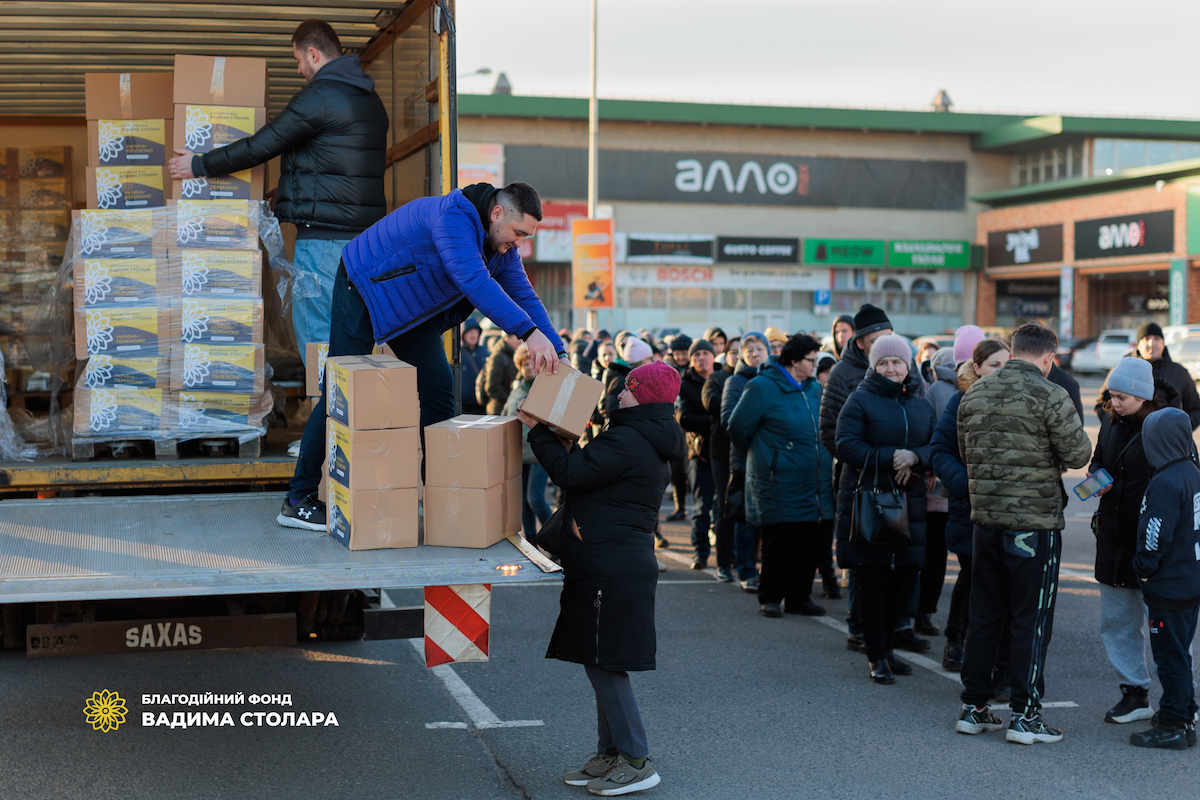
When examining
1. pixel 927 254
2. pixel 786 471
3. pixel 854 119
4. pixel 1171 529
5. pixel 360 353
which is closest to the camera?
pixel 360 353

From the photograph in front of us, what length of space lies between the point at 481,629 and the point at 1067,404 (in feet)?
9.35

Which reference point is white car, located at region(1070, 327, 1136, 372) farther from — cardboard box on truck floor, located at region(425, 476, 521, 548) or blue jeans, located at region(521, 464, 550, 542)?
cardboard box on truck floor, located at region(425, 476, 521, 548)

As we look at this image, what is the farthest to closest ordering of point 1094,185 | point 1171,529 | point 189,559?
1. point 1094,185
2. point 1171,529
3. point 189,559

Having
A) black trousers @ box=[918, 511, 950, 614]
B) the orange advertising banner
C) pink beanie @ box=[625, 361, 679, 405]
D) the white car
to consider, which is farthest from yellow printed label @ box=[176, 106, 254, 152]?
the white car

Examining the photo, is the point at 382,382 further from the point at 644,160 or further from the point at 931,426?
the point at 644,160

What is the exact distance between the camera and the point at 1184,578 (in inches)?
199

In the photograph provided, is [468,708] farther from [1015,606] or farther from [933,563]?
[933,563]

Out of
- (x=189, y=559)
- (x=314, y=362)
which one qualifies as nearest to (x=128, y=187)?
(x=314, y=362)

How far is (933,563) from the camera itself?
7.27 metres

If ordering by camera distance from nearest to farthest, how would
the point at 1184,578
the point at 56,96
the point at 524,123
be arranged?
the point at 1184,578 → the point at 56,96 → the point at 524,123

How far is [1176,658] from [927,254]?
4047cm

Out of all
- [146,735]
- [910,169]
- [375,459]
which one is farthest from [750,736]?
[910,169]

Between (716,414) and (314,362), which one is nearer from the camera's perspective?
(314,362)

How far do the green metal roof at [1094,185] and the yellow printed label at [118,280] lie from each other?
35296 millimetres
